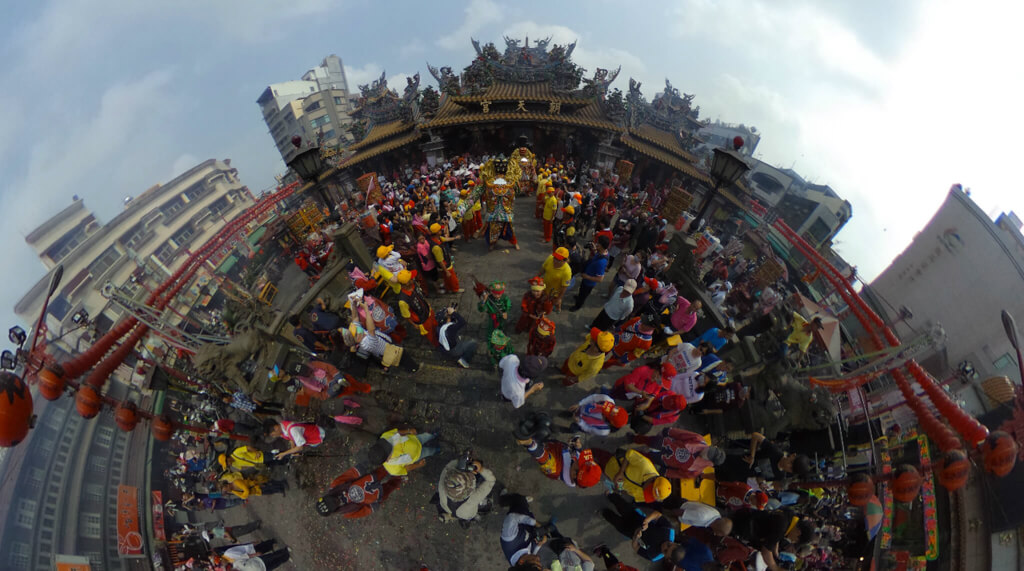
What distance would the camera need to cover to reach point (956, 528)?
6828 mm

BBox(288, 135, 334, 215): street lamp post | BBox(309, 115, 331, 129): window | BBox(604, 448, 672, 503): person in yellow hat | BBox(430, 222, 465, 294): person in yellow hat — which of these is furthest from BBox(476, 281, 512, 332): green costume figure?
BBox(309, 115, 331, 129): window

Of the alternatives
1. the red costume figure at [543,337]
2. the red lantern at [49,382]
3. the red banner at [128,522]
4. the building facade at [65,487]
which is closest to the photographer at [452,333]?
the red costume figure at [543,337]

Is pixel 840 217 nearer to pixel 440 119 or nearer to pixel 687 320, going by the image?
pixel 687 320

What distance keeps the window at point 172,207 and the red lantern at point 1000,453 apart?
76.0 ft

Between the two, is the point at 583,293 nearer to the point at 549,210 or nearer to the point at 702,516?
the point at 549,210

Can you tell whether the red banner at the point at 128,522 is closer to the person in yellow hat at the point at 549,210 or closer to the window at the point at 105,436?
the window at the point at 105,436

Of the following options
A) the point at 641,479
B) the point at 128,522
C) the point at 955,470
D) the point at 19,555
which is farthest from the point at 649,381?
the point at 19,555

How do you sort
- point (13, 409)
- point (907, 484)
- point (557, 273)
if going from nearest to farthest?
point (907, 484) < point (13, 409) < point (557, 273)

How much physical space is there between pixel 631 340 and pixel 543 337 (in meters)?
1.93

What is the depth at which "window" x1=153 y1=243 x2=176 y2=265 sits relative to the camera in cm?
1081

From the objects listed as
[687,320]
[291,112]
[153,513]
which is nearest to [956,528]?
[687,320]

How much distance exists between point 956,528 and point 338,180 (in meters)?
22.1

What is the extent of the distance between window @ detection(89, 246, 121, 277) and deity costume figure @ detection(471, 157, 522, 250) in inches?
478

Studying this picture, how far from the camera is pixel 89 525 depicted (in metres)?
7.67
